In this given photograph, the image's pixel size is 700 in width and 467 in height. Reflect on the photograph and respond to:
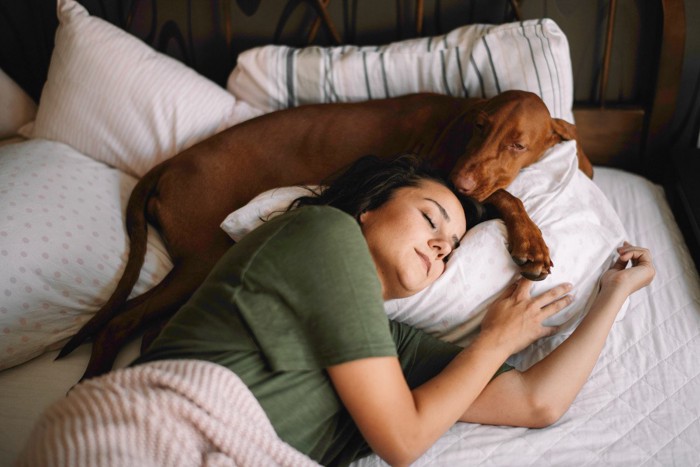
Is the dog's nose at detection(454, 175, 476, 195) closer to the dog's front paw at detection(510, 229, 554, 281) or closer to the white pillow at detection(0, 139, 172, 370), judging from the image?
the dog's front paw at detection(510, 229, 554, 281)

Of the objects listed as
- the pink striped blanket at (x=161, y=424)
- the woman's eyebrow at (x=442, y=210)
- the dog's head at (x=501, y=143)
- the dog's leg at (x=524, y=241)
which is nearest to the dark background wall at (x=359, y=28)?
the dog's head at (x=501, y=143)

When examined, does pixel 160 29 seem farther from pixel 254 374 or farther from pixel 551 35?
pixel 254 374

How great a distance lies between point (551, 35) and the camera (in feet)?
6.76

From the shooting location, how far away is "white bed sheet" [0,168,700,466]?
1377mm

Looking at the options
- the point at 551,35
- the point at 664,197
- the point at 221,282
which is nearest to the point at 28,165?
the point at 221,282

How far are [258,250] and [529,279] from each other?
0.77m

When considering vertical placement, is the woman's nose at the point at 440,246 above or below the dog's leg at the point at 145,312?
above

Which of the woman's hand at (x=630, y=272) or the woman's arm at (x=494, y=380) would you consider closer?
the woman's arm at (x=494, y=380)

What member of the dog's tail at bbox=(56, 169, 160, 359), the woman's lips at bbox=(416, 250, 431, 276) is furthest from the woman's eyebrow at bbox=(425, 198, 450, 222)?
the dog's tail at bbox=(56, 169, 160, 359)

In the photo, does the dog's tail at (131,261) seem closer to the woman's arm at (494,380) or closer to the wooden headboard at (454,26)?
the wooden headboard at (454,26)

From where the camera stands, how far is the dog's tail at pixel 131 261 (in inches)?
69.4

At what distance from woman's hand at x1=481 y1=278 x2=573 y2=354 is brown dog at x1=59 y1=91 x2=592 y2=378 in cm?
6

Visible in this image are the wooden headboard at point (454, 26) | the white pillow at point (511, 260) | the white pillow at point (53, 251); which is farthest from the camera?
the wooden headboard at point (454, 26)

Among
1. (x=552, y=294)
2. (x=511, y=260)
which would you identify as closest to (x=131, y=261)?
(x=511, y=260)
